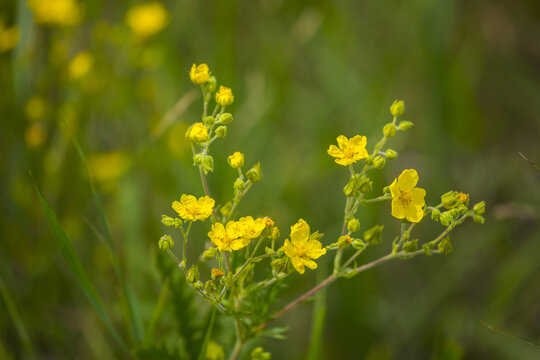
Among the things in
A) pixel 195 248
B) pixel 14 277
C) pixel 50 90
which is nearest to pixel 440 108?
pixel 195 248

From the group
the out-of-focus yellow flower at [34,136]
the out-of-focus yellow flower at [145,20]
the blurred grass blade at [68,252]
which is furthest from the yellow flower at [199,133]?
the out-of-focus yellow flower at [145,20]

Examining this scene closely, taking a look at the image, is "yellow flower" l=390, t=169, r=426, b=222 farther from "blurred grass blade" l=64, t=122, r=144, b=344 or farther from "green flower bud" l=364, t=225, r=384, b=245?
"blurred grass blade" l=64, t=122, r=144, b=344

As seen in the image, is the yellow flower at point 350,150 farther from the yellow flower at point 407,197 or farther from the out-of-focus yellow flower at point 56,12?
the out-of-focus yellow flower at point 56,12

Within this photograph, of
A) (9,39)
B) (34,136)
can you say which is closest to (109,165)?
(34,136)

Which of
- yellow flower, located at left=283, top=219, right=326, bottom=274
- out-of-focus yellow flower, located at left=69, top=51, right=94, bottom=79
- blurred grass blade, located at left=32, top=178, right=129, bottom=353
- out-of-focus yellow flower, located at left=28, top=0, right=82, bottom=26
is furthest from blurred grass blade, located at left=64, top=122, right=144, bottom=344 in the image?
out-of-focus yellow flower, located at left=28, top=0, right=82, bottom=26

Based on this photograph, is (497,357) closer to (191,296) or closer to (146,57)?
(191,296)

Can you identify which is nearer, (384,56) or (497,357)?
(497,357)
